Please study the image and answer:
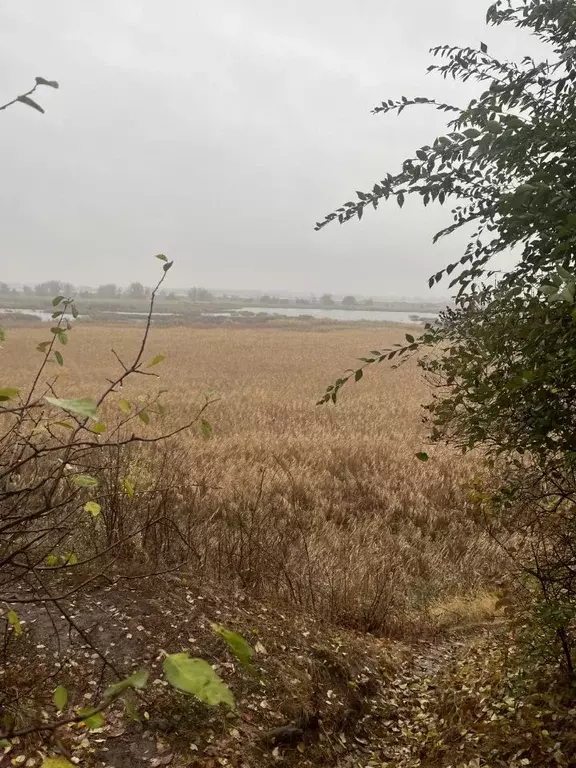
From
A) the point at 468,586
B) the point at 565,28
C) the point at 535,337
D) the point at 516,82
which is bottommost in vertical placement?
the point at 468,586

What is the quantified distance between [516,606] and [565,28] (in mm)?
3595

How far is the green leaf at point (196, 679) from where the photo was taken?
721mm

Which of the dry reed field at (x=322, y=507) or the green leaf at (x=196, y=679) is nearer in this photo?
the green leaf at (x=196, y=679)

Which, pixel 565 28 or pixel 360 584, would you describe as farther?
pixel 360 584

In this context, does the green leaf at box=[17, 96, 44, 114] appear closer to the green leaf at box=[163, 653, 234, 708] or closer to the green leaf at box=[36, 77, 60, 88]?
the green leaf at box=[36, 77, 60, 88]

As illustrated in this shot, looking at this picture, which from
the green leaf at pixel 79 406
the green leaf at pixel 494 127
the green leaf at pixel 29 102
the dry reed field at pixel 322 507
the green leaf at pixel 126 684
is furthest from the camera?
the dry reed field at pixel 322 507

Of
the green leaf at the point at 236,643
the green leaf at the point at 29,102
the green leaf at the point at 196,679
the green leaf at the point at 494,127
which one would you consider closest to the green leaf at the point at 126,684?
the green leaf at the point at 196,679

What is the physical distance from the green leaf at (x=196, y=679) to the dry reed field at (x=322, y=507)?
1094 mm

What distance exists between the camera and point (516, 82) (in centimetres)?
257

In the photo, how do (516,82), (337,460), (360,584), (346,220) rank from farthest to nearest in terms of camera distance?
(337,460) → (360,584) → (346,220) → (516,82)

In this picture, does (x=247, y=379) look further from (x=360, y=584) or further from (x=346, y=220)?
(x=346, y=220)

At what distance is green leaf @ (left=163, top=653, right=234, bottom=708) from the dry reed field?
1094mm

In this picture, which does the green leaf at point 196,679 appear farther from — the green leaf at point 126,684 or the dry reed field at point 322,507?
the dry reed field at point 322,507

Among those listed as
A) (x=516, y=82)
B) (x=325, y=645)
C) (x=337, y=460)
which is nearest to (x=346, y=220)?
(x=516, y=82)
